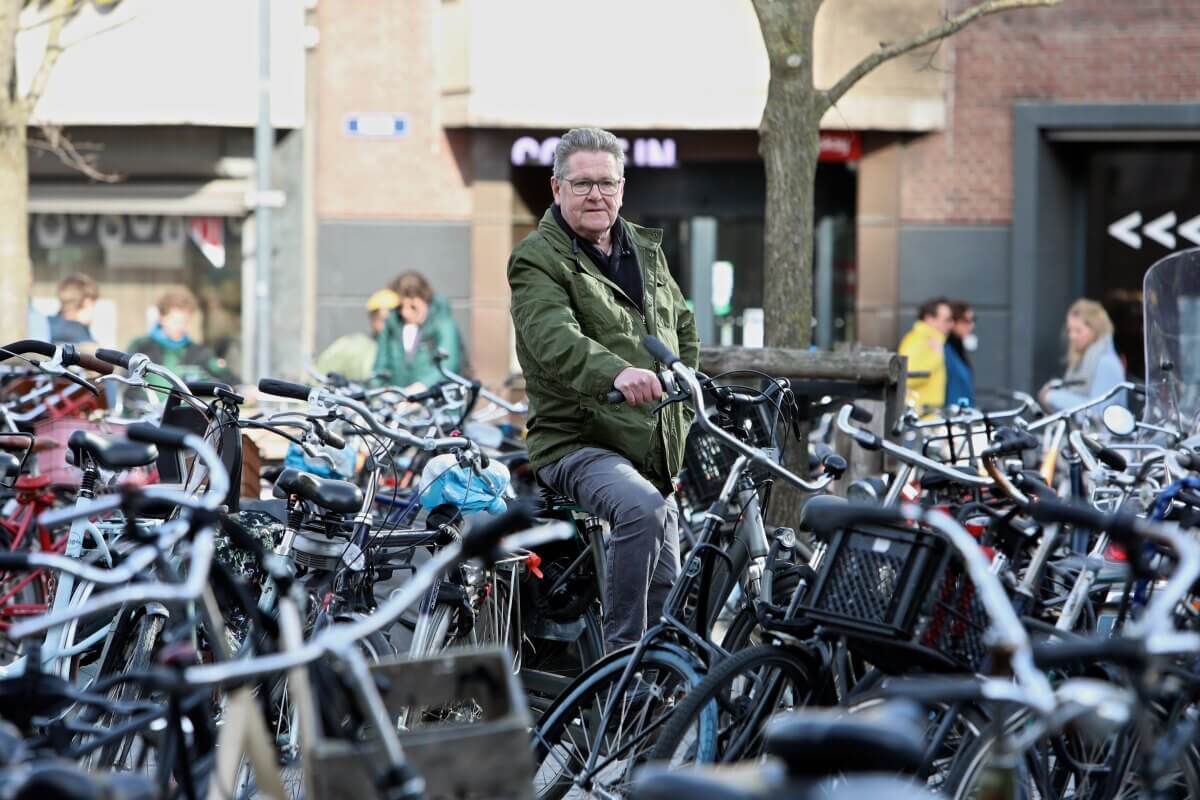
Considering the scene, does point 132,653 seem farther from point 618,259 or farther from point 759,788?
point 759,788

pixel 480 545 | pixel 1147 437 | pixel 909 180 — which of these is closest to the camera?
pixel 480 545

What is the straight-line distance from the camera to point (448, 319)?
1302 centimetres

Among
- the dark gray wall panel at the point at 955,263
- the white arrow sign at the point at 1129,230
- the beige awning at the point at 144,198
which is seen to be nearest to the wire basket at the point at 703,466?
the dark gray wall panel at the point at 955,263

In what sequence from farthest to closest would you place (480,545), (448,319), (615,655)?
(448,319) < (615,655) < (480,545)

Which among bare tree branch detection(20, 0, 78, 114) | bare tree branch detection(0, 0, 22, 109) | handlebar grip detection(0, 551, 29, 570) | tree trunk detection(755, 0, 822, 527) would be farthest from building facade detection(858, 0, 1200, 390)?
handlebar grip detection(0, 551, 29, 570)

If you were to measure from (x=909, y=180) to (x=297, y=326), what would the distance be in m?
5.86

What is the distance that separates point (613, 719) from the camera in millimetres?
4586

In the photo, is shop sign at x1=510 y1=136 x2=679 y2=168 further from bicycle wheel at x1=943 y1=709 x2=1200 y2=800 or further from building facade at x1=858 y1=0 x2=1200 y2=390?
bicycle wheel at x1=943 y1=709 x2=1200 y2=800

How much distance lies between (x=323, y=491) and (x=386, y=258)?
12598mm

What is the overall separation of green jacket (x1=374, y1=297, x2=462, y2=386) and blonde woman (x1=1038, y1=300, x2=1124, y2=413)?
4.17 m

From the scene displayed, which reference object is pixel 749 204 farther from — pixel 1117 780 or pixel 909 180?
pixel 1117 780

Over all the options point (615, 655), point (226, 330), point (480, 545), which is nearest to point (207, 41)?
point (226, 330)

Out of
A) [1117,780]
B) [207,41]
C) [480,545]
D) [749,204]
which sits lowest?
[1117,780]

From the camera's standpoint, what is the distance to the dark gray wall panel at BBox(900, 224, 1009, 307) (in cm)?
1634
